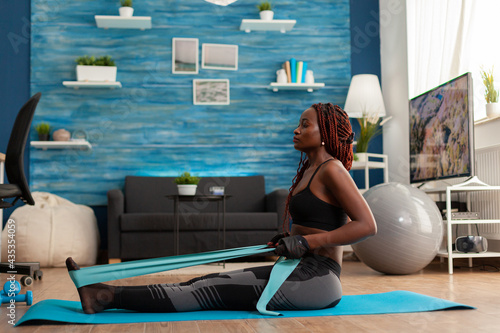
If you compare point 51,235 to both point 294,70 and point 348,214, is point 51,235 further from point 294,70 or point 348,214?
point 348,214

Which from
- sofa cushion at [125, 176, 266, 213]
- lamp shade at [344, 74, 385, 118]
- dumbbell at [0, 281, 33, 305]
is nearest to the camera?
dumbbell at [0, 281, 33, 305]

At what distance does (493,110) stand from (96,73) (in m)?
3.73

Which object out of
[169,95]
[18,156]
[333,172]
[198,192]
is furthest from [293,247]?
[169,95]

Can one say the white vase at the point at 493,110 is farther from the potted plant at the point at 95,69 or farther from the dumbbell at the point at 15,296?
the potted plant at the point at 95,69

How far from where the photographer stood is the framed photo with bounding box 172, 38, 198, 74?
594 cm

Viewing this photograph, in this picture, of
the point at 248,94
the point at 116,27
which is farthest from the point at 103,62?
the point at 248,94

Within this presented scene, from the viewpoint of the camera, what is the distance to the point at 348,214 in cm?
200

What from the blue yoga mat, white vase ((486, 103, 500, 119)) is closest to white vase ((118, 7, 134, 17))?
white vase ((486, 103, 500, 119))

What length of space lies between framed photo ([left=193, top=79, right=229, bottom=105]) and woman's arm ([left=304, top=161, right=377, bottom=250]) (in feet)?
13.1

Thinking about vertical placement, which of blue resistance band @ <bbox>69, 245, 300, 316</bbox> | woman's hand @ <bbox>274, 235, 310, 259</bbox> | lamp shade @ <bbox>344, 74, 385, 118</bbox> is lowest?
blue resistance band @ <bbox>69, 245, 300, 316</bbox>

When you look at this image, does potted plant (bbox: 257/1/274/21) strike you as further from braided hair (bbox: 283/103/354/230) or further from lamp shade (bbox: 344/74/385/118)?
braided hair (bbox: 283/103/354/230)

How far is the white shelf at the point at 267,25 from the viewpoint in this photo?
5.83 metres

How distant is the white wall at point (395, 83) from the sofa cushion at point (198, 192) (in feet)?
4.73

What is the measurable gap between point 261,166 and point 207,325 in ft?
13.5
